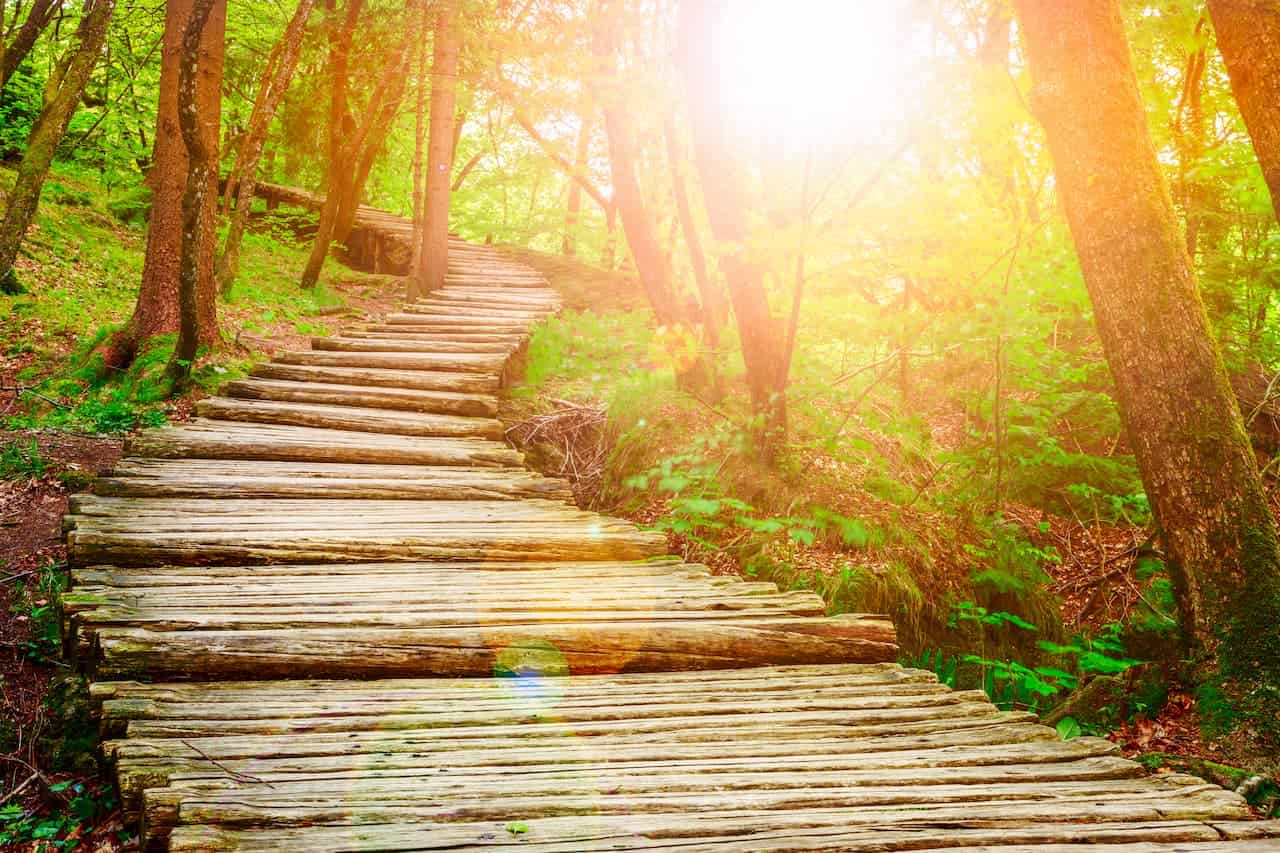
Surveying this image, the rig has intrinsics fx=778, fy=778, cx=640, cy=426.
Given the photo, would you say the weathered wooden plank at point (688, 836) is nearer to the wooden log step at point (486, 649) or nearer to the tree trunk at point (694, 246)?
the wooden log step at point (486, 649)

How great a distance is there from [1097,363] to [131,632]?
8246 mm

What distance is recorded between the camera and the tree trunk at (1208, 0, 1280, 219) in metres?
3.70

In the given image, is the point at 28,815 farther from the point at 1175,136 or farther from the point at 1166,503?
the point at 1175,136

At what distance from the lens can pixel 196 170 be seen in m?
7.14

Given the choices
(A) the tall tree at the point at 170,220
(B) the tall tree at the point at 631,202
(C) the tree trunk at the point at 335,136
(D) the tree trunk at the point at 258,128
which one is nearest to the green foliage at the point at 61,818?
(A) the tall tree at the point at 170,220

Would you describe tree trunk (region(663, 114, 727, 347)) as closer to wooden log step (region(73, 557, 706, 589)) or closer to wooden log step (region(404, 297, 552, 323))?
wooden log step (region(404, 297, 552, 323))

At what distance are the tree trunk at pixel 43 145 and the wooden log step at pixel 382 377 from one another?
17.2 feet

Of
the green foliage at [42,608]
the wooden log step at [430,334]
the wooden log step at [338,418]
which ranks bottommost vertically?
the green foliage at [42,608]

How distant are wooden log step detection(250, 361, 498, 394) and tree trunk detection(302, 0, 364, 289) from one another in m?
6.66

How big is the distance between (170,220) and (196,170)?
5.09 feet

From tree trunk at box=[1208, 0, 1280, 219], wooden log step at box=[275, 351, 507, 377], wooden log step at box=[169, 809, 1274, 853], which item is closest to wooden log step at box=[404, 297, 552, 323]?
wooden log step at box=[275, 351, 507, 377]

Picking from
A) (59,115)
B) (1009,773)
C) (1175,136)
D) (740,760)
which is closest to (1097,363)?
(1175,136)

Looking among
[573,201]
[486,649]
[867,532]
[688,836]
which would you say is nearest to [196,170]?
[486,649]

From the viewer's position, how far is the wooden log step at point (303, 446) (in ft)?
18.1
